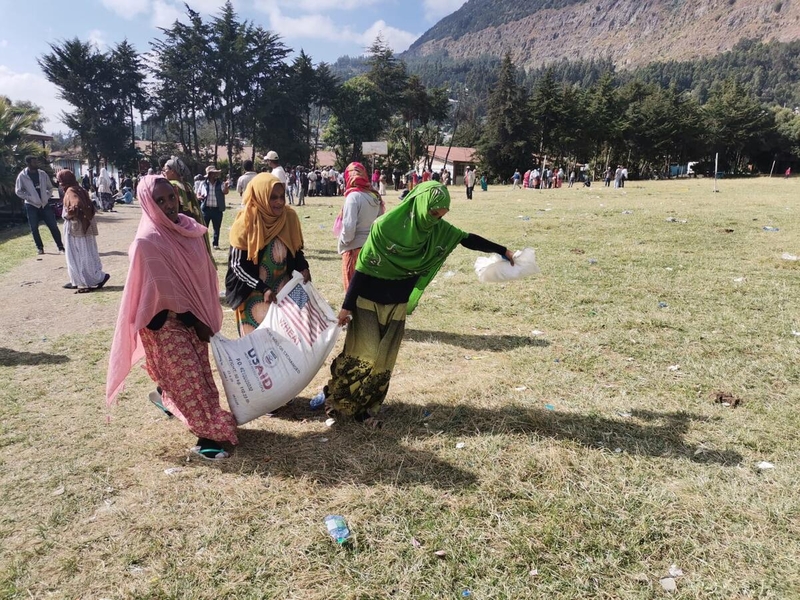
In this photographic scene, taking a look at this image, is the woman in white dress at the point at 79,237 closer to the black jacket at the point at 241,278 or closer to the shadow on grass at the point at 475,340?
the black jacket at the point at 241,278

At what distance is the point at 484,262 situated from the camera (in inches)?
145

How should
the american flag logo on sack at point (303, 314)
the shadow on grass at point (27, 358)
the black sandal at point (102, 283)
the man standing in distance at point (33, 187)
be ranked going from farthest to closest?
the man standing in distance at point (33, 187) → the black sandal at point (102, 283) → the shadow on grass at point (27, 358) → the american flag logo on sack at point (303, 314)

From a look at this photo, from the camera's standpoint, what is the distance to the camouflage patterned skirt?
11.2 ft

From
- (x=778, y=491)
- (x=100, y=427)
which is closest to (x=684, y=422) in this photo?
(x=778, y=491)

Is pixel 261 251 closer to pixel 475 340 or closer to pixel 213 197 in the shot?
pixel 475 340

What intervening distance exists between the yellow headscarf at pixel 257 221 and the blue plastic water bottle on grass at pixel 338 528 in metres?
1.94

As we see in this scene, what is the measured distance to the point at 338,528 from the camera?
8.33 ft

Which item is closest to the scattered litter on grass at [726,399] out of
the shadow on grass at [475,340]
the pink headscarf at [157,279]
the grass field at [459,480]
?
the grass field at [459,480]

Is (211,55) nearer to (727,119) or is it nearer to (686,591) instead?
(727,119)

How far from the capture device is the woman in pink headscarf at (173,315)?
2918 millimetres

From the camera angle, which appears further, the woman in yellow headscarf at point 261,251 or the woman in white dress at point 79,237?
the woman in white dress at point 79,237

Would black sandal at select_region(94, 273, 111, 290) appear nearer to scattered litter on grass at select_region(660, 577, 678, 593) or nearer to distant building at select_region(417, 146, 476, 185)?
scattered litter on grass at select_region(660, 577, 678, 593)

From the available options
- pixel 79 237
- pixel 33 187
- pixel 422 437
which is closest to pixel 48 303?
pixel 79 237

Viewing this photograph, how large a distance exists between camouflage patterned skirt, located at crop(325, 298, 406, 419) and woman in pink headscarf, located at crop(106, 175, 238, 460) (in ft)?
2.37
